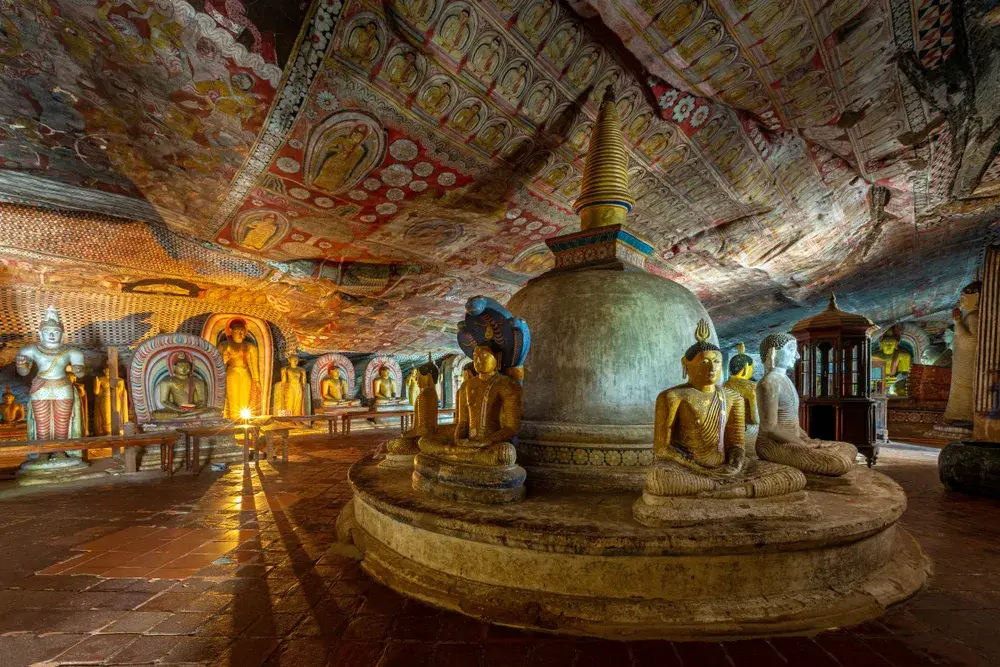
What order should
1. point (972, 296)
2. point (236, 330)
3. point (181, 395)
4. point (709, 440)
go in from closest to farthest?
1. point (709, 440)
2. point (181, 395)
3. point (972, 296)
4. point (236, 330)

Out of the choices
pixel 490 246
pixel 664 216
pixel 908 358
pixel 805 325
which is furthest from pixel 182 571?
pixel 908 358

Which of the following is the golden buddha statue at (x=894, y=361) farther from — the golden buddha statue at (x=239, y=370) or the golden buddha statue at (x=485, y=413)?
the golden buddha statue at (x=239, y=370)

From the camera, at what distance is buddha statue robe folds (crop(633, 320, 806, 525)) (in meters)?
2.75

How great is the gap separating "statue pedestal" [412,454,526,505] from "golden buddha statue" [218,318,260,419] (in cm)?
972

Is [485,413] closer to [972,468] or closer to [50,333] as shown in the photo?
[972,468]

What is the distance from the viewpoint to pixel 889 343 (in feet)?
71.0

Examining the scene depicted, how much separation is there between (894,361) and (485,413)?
26.3 m

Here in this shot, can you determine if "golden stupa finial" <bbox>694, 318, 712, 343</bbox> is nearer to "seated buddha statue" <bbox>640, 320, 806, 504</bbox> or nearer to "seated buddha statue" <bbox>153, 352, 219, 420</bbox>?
"seated buddha statue" <bbox>640, 320, 806, 504</bbox>

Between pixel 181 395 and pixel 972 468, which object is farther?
pixel 181 395

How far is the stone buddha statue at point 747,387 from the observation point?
380 cm

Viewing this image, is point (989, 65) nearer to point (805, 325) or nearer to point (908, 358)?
point (805, 325)

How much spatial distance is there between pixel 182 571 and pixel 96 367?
8376 millimetres

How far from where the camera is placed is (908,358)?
21422 mm

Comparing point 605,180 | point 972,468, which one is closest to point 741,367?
point 605,180
